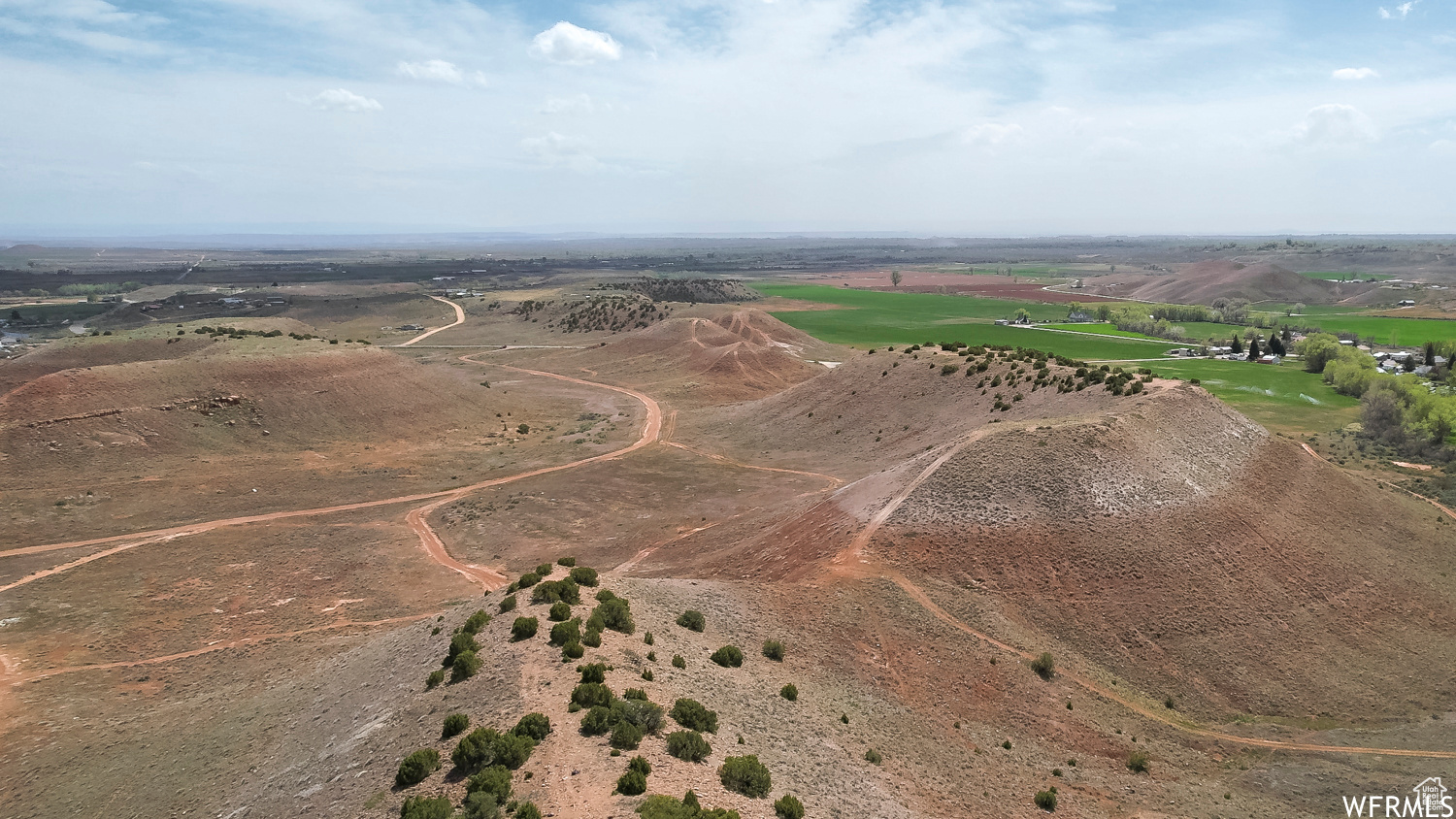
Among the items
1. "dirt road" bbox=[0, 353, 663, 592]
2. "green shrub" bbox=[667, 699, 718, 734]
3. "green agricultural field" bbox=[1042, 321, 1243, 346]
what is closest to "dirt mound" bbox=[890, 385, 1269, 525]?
"green shrub" bbox=[667, 699, 718, 734]

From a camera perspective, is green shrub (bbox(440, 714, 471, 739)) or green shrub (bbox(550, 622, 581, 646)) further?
green shrub (bbox(550, 622, 581, 646))

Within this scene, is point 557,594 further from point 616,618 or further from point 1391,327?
point 1391,327

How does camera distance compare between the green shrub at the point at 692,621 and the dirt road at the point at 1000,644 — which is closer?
the dirt road at the point at 1000,644

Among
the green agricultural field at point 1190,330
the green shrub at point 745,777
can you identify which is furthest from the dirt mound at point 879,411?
the green agricultural field at point 1190,330

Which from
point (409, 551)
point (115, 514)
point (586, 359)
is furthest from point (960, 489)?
point (586, 359)

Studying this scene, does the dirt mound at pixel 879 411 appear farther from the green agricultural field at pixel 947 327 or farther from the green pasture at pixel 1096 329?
the green pasture at pixel 1096 329

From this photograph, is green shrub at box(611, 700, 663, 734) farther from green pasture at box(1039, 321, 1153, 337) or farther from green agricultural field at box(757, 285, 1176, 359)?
green pasture at box(1039, 321, 1153, 337)
